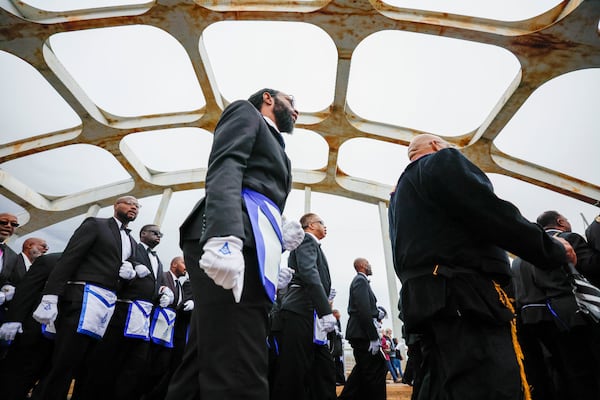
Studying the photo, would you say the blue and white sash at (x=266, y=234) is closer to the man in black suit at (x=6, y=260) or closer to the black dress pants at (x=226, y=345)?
the black dress pants at (x=226, y=345)

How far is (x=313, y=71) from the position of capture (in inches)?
310

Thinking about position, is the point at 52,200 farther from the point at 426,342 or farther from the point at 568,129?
the point at 568,129

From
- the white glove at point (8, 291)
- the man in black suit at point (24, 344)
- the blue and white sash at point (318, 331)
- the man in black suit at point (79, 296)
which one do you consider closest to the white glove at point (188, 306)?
the man in black suit at point (24, 344)

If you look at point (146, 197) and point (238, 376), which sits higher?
point (146, 197)

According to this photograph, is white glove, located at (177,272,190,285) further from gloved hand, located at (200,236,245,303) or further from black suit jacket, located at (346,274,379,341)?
gloved hand, located at (200,236,245,303)

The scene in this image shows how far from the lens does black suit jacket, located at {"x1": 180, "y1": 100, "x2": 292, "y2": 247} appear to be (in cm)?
121

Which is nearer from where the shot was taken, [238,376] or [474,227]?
[238,376]

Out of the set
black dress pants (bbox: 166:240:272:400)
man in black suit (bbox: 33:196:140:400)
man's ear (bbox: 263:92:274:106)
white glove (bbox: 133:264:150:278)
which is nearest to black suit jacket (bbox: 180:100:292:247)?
black dress pants (bbox: 166:240:272:400)

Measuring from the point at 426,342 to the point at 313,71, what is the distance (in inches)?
285

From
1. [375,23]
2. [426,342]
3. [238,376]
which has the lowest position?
[238,376]

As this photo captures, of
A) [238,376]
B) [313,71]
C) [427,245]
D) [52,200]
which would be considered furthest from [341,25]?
[52,200]

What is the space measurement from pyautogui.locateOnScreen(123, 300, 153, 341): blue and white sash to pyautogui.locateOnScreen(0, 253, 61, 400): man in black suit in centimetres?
70

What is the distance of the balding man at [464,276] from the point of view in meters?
1.28

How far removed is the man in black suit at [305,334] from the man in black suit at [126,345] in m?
1.38
